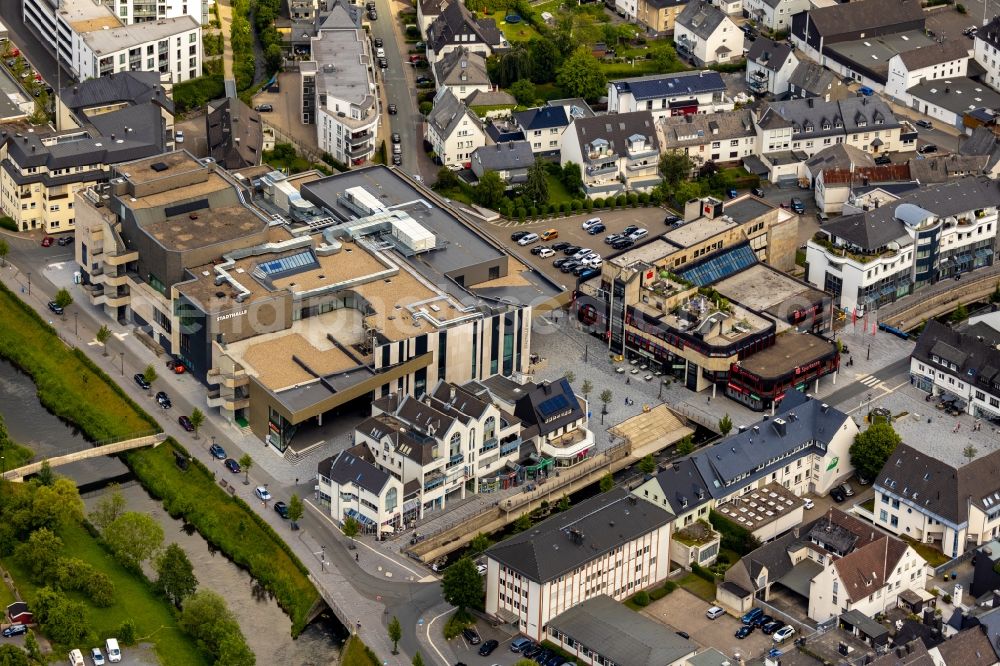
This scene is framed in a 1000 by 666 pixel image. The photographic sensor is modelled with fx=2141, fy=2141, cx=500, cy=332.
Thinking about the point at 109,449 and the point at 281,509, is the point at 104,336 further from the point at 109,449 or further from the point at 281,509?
the point at 281,509

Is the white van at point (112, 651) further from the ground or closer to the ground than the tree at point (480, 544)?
closer to the ground

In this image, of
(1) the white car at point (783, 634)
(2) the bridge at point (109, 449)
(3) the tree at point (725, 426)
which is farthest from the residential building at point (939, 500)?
(2) the bridge at point (109, 449)

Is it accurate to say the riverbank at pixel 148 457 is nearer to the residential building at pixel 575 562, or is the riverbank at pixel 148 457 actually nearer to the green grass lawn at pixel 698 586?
the residential building at pixel 575 562

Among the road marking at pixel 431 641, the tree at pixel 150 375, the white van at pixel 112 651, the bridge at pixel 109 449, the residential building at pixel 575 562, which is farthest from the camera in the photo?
the tree at pixel 150 375

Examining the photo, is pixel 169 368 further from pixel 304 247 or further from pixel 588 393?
pixel 588 393

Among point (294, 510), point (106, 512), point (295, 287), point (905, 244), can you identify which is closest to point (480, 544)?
point (294, 510)

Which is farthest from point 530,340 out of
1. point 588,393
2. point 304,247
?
point 304,247

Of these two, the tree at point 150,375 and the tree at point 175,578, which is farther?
the tree at point 150,375
